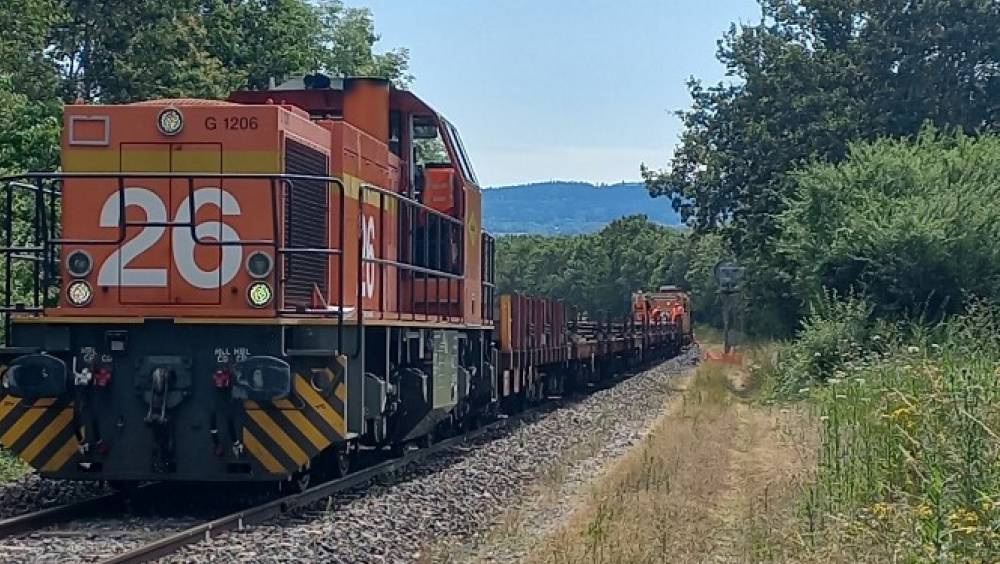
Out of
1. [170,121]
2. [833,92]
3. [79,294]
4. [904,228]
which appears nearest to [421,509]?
[79,294]

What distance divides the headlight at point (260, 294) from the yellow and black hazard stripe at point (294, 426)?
587 millimetres

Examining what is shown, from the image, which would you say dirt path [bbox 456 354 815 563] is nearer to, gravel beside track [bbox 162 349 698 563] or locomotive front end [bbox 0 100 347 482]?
gravel beside track [bbox 162 349 698 563]

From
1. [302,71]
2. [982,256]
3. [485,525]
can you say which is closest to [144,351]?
[485,525]

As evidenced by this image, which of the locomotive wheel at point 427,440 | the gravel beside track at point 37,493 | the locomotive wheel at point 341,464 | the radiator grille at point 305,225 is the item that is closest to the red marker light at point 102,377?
the gravel beside track at point 37,493

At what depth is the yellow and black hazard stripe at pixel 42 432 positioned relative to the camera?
9.52 meters

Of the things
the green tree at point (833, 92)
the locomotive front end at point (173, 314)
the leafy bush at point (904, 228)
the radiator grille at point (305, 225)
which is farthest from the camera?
the green tree at point (833, 92)

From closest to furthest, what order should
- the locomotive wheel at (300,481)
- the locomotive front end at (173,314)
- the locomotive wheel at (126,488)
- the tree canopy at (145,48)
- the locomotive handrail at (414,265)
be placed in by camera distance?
the locomotive front end at (173,314), the locomotive wheel at (126,488), the locomotive wheel at (300,481), the locomotive handrail at (414,265), the tree canopy at (145,48)

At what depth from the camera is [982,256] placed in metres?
19.8

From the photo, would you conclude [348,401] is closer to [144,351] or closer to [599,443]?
[144,351]

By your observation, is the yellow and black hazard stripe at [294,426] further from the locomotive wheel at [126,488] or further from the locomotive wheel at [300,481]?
the locomotive wheel at [126,488]

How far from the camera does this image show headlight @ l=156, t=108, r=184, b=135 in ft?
32.9

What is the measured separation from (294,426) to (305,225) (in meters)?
1.76

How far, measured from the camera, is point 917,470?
7.06 meters

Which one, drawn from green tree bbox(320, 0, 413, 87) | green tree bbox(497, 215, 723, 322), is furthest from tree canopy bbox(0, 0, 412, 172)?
green tree bbox(497, 215, 723, 322)
